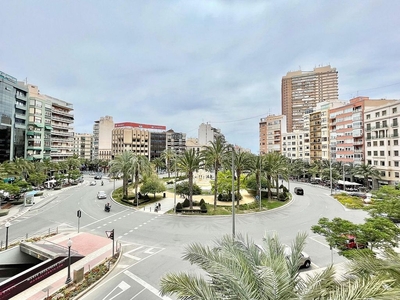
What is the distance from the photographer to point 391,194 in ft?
83.5

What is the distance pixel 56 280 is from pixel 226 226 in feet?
57.6

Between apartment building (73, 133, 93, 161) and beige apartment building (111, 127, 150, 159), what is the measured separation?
117 feet

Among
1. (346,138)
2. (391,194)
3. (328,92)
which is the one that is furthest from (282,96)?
(391,194)

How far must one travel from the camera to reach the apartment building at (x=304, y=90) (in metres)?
144

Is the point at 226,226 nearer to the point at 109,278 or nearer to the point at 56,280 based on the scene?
the point at 109,278

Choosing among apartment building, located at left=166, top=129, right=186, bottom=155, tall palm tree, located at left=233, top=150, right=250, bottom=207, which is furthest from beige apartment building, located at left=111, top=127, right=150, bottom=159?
tall palm tree, located at left=233, top=150, right=250, bottom=207

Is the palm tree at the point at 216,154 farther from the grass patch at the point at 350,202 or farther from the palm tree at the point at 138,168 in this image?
the grass patch at the point at 350,202

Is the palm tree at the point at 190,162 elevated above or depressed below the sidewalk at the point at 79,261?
above

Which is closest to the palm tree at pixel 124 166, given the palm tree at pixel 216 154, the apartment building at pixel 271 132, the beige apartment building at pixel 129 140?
the palm tree at pixel 216 154

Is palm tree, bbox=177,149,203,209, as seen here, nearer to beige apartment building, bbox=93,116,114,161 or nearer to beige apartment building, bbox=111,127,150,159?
beige apartment building, bbox=111,127,150,159

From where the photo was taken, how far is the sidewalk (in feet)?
46.9

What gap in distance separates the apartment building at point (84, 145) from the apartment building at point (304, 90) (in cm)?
13171

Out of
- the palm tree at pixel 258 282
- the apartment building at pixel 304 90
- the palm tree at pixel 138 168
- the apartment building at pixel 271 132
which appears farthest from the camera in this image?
the apartment building at pixel 304 90

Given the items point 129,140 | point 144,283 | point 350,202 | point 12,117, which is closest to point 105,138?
point 129,140
